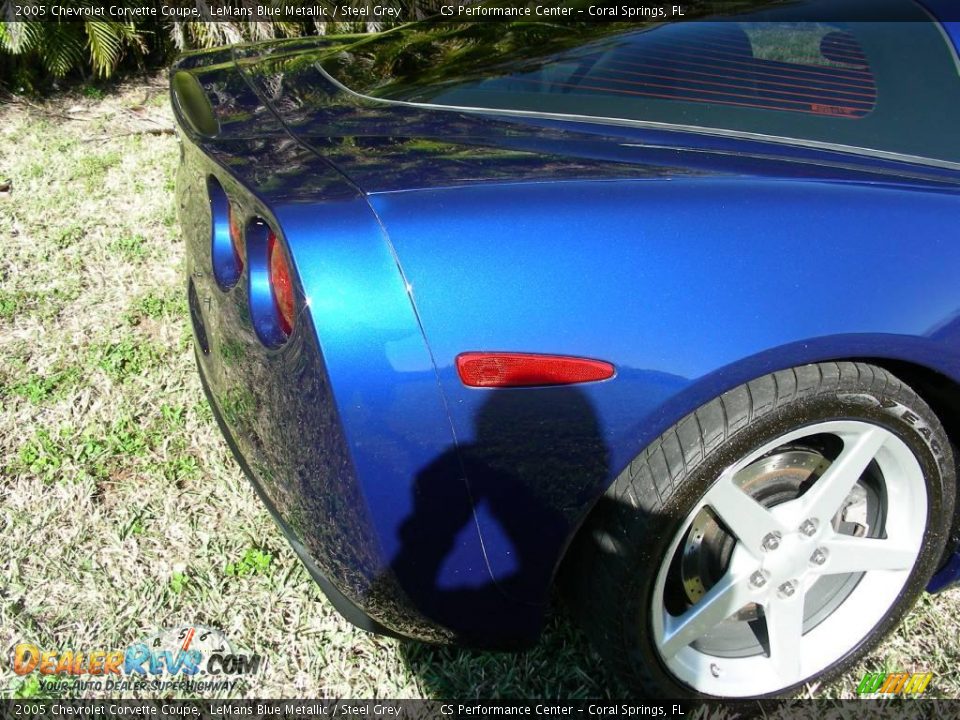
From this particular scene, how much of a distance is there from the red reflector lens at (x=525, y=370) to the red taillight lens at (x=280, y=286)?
342 mm

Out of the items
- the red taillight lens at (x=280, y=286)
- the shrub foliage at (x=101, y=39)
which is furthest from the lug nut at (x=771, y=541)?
the shrub foliage at (x=101, y=39)

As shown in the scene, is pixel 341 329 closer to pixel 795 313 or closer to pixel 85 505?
pixel 795 313

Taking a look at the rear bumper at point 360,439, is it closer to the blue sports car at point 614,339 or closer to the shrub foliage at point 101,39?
the blue sports car at point 614,339

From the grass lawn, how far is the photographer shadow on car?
1.57ft

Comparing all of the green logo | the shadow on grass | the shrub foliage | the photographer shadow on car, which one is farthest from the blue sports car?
the shrub foliage

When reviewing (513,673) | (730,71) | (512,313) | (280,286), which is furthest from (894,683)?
(280,286)

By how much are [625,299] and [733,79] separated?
88 centimetres

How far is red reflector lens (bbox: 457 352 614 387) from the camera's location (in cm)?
137

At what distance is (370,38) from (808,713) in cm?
229

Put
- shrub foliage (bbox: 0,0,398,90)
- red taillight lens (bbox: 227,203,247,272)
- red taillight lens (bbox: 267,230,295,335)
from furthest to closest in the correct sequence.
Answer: shrub foliage (bbox: 0,0,398,90)
red taillight lens (bbox: 227,203,247,272)
red taillight lens (bbox: 267,230,295,335)

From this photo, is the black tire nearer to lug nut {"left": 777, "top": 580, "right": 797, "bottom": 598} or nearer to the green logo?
lug nut {"left": 777, "top": 580, "right": 797, "bottom": 598}

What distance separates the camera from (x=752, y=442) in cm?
155

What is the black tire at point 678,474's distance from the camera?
1.52 metres

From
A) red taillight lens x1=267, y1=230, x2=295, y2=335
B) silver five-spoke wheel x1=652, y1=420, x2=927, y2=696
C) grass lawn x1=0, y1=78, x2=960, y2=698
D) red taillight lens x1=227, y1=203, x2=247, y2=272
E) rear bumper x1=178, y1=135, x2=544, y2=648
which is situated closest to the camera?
rear bumper x1=178, y1=135, x2=544, y2=648
